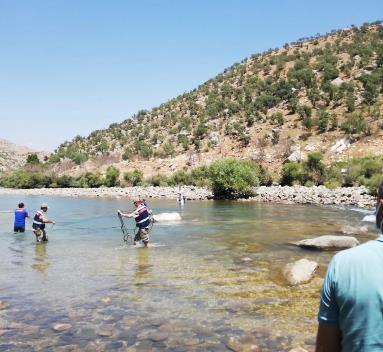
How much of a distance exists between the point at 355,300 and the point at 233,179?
1843 inches

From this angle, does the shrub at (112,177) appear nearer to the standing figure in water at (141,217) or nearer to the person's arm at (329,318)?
the standing figure in water at (141,217)

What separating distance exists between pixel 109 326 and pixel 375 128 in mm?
59715

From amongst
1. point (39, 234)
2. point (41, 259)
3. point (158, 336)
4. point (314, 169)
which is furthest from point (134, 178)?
point (158, 336)

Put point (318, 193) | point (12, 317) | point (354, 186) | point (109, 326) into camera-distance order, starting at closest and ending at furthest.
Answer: point (109, 326) → point (12, 317) → point (318, 193) → point (354, 186)

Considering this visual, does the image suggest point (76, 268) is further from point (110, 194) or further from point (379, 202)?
point (110, 194)

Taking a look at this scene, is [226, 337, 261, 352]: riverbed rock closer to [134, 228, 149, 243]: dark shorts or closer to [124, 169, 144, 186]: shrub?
[134, 228, 149, 243]: dark shorts

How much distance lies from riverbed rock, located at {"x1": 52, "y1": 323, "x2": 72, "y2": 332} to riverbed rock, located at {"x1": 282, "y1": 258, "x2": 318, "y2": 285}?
20.6 feet

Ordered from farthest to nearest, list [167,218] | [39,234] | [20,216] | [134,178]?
[134,178]
[167,218]
[20,216]
[39,234]

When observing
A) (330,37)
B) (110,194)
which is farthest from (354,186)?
(330,37)

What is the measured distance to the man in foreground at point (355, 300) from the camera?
294 centimetres

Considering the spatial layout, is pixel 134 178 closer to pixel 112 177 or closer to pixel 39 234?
pixel 112 177

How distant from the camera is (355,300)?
2.97 meters

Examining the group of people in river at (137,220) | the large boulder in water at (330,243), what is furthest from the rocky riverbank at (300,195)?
the large boulder in water at (330,243)

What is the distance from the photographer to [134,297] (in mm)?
11914
